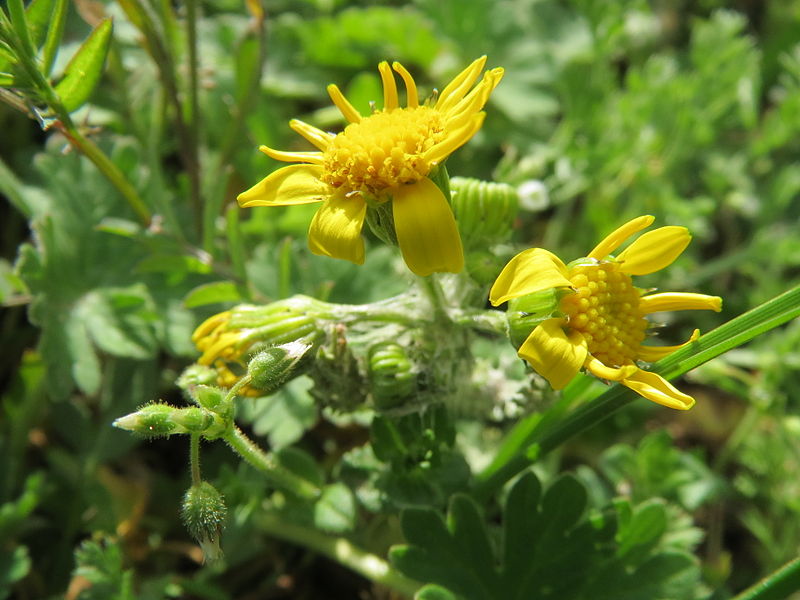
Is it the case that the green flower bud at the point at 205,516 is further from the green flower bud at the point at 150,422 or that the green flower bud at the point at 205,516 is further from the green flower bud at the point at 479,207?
the green flower bud at the point at 479,207

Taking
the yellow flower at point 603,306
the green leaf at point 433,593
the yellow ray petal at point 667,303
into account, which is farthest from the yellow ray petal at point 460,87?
the green leaf at point 433,593

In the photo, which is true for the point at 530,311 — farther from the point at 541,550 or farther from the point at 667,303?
the point at 541,550

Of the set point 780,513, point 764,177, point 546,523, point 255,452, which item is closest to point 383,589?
point 546,523

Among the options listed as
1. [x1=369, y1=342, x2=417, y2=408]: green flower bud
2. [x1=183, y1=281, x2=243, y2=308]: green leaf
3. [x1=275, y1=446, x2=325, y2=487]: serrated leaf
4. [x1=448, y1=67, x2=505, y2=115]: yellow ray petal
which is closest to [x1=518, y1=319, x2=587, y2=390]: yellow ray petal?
[x1=369, y1=342, x2=417, y2=408]: green flower bud

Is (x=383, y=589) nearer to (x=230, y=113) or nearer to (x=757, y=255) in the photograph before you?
(x=230, y=113)

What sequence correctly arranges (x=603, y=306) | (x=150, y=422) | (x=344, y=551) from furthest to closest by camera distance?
(x=344, y=551) < (x=603, y=306) < (x=150, y=422)

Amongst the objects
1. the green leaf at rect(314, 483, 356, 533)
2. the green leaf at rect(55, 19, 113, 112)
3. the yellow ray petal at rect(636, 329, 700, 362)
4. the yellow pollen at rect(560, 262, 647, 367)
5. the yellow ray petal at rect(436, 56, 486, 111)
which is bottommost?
the green leaf at rect(314, 483, 356, 533)

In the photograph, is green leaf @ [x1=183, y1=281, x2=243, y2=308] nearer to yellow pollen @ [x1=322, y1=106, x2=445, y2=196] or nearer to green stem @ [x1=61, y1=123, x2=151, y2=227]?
green stem @ [x1=61, y1=123, x2=151, y2=227]

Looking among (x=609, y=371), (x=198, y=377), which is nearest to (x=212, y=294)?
(x=198, y=377)
